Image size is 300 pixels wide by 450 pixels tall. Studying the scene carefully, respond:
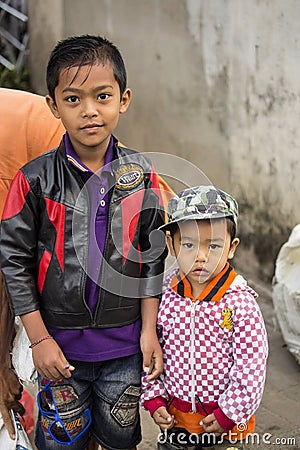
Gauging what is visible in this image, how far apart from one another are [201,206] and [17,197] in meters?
0.54

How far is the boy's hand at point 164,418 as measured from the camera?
261cm

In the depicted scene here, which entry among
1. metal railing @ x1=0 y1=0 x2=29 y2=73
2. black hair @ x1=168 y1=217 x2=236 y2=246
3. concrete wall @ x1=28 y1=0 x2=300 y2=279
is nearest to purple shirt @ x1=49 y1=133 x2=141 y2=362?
black hair @ x1=168 y1=217 x2=236 y2=246

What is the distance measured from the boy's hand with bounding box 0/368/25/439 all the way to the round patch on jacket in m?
0.75

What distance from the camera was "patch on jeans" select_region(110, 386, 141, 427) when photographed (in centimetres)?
265

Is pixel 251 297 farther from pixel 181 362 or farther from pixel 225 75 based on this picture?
pixel 225 75

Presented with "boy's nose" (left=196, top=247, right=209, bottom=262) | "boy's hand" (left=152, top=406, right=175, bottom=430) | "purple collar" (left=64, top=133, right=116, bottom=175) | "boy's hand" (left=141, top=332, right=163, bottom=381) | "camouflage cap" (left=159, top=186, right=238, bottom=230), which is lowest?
"boy's hand" (left=152, top=406, right=175, bottom=430)

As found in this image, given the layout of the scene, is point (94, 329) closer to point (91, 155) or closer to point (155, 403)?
point (155, 403)

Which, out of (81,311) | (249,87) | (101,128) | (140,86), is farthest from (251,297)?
(140,86)

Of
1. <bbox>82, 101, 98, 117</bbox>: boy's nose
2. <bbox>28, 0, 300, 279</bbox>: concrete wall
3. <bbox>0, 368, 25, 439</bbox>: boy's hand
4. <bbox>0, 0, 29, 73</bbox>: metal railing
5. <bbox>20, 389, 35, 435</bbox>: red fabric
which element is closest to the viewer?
<bbox>82, 101, 98, 117</bbox>: boy's nose

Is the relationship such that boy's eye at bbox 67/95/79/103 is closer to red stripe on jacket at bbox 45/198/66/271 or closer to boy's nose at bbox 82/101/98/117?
boy's nose at bbox 82/101/98/117

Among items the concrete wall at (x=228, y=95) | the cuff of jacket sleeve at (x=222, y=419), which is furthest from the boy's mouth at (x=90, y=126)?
the concrete wall at (x=228, y=95)

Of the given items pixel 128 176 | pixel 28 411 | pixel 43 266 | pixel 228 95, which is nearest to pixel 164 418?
pixel 43 266

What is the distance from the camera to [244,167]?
515 cm

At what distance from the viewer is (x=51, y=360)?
2.52 meters
